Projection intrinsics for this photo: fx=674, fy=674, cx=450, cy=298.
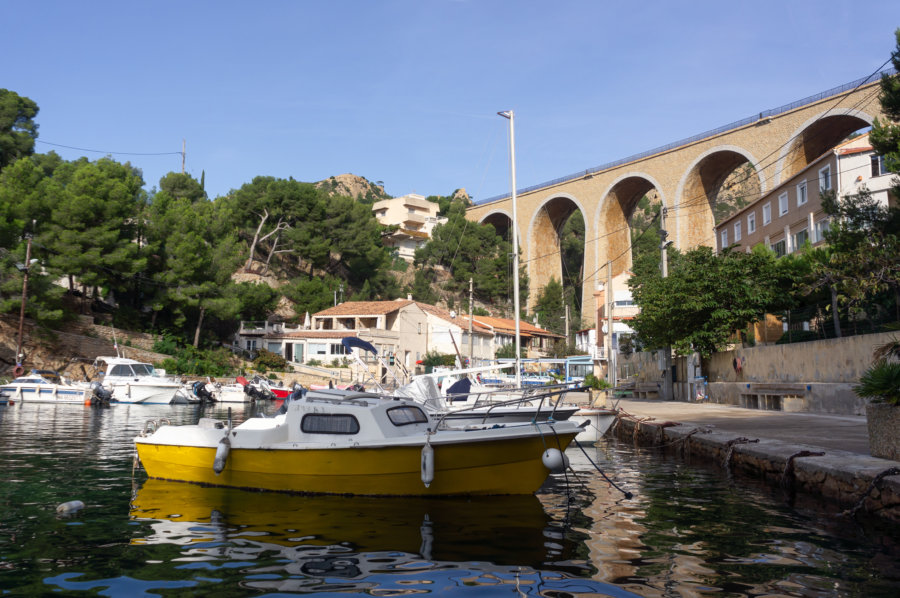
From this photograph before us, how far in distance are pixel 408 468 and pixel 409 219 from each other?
95.3 m

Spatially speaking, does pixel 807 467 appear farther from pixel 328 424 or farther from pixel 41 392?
pixel 41 392

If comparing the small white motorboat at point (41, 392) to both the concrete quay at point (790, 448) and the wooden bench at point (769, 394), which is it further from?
the wooden bench at point (769, 394)

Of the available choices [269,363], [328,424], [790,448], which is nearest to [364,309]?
[269,363]

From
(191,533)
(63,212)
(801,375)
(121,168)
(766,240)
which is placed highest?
(121,168)

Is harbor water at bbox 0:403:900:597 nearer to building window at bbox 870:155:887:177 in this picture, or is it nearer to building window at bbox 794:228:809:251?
building window at bbox 870:155:887:177

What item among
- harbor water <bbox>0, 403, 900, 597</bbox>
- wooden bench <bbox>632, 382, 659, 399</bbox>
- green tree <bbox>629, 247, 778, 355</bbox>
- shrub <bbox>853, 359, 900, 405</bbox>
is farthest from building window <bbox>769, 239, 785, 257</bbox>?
shrub <bbox>853, 359, 900, 405</bbox>

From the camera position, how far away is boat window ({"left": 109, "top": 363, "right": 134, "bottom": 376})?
34125 mm

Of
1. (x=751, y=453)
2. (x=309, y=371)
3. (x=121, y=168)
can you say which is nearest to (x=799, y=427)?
(x=751, y=453)

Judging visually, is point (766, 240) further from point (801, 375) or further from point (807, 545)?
point (807, 545)

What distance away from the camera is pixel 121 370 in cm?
3425

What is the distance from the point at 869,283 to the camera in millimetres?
16422

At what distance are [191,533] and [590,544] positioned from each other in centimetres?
453

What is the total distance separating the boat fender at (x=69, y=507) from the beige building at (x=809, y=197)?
24.1 meters

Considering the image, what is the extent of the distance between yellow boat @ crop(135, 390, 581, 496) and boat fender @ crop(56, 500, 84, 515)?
1883mm
